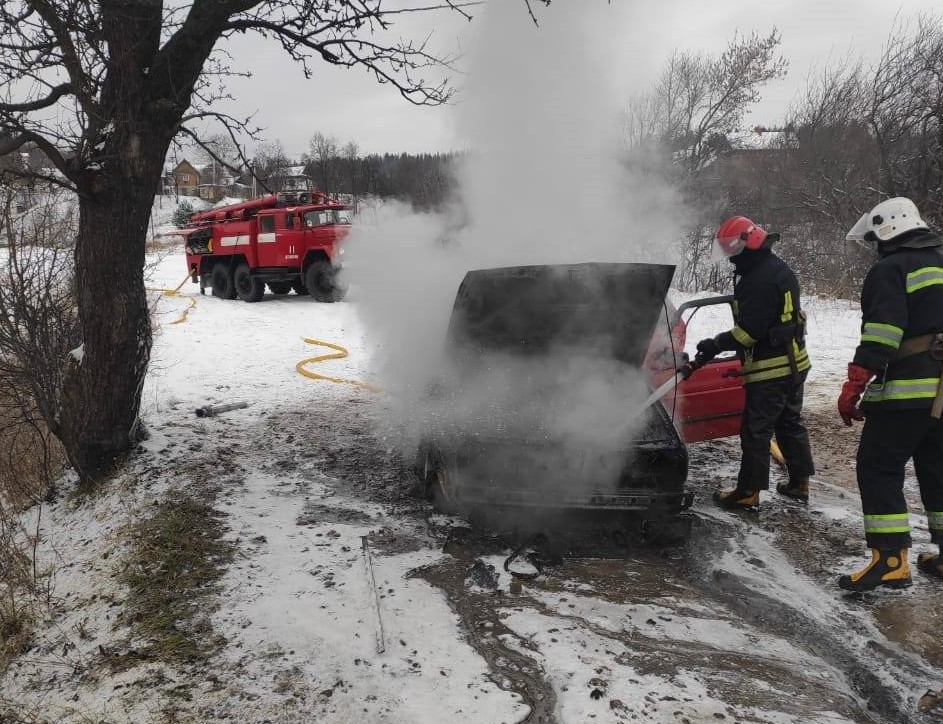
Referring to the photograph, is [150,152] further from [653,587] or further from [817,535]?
[817,535]

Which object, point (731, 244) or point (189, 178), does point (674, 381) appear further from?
point (189, 178)

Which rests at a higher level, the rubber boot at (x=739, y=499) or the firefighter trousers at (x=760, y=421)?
the firefighter trousers at (x=760, y=421)

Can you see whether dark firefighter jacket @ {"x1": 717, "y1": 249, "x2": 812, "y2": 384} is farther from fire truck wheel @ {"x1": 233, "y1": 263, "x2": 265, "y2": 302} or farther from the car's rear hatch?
fire truck wheel @ {"x1": 233, "y1": 263, "x2": 265, "y2": 302}

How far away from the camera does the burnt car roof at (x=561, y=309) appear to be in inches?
146

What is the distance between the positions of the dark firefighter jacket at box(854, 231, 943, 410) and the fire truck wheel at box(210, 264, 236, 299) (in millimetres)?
13848

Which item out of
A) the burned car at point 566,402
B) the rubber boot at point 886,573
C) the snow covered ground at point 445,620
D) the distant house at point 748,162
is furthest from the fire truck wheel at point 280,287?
the rubber boot at point 886,573

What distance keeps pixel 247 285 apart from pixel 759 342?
12.4 m

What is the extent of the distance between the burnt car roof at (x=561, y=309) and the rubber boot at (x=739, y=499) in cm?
126

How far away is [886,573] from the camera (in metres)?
3.10

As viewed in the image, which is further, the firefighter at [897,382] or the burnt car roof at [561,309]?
the burnt car roof at [561,309]

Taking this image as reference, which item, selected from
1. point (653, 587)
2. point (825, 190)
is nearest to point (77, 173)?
point (653, 587)

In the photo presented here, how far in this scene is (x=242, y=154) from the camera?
15.7 feet

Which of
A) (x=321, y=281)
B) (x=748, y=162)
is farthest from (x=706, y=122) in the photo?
(x=321, y=281)

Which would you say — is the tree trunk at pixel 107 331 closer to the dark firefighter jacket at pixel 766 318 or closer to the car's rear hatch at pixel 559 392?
the car's rear hatch at pixel 559 392
